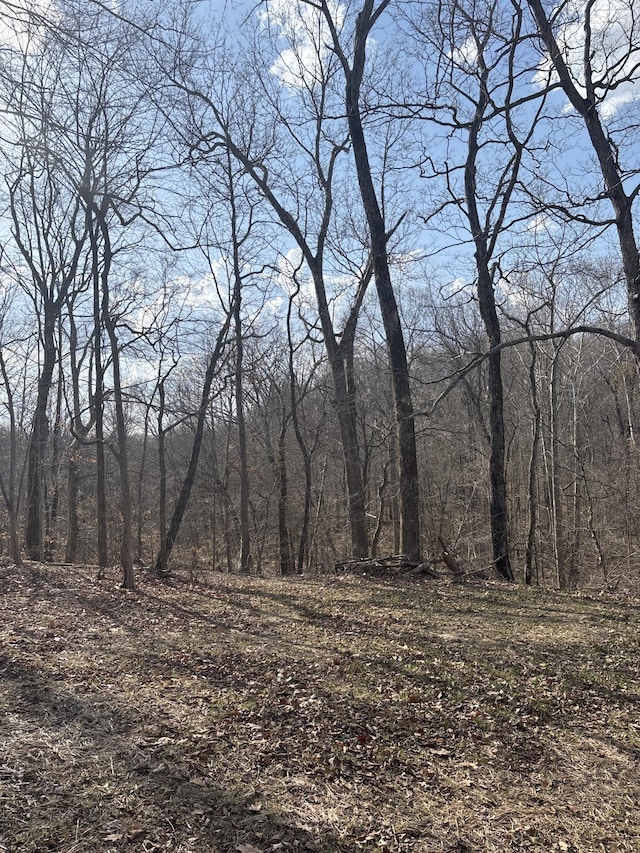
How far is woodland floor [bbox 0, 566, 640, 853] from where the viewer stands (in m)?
3.10

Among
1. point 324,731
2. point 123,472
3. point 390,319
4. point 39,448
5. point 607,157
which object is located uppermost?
point 607,157

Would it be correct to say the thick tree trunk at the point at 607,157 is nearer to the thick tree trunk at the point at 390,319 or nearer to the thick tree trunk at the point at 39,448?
the thick tree trunk at the point at 390,319

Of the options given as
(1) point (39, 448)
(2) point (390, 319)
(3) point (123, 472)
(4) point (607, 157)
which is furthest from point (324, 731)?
(1) point (39, 448)

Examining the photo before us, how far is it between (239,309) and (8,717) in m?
13.2

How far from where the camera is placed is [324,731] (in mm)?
4238

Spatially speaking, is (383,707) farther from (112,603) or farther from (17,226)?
(17,226)

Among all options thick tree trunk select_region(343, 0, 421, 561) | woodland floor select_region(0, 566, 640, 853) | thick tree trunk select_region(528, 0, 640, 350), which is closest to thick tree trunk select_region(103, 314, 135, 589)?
woodland floor select_region(0, 566, 640, 853)

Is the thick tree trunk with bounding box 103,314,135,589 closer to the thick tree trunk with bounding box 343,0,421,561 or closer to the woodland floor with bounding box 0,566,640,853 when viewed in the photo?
the woodland floor with bounding box 0,566,640,853

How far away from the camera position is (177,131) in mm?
12812

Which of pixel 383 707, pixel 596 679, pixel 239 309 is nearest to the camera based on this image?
pixel 383 707

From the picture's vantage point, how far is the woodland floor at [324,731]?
3.10 metres

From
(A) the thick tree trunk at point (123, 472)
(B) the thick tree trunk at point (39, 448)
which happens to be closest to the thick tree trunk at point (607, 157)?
(A) the thick tree trunk at point (123, 472)

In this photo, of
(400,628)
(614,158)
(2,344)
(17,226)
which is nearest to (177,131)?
(2,344)

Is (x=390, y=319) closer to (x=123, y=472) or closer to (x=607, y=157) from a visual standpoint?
(x=607, y=157)
